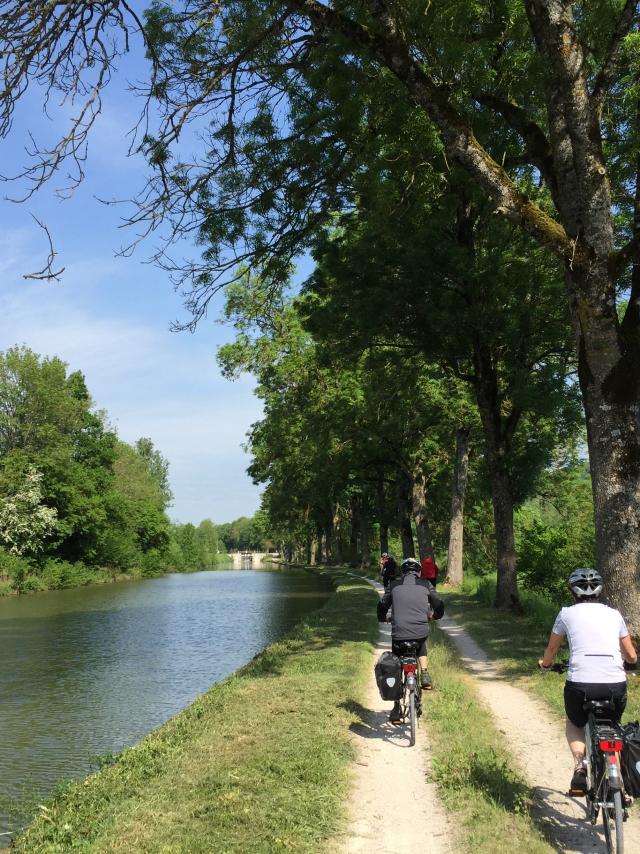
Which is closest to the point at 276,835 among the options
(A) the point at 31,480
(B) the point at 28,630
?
(B) the point at 28,630

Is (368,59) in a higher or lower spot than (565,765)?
higher

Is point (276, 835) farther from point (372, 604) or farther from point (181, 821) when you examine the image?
point (372, 604)

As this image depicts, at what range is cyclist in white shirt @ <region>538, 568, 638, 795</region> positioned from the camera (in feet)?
15.6

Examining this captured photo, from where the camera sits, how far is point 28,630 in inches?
942

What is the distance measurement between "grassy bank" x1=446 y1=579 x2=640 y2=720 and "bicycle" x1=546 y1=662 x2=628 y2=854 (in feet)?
9.49

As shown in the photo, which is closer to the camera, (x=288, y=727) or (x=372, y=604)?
(x=288, y=727)

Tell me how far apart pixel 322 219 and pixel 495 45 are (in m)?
3.85

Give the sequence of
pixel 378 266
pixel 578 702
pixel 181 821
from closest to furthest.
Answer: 1. pixel 578 702
2. pixel 181 821
3. pixel 378 266

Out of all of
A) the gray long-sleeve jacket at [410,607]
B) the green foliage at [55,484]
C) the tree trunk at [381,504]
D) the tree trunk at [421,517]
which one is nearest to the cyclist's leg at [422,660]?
the gray long-sleeve jacket at [410,607]

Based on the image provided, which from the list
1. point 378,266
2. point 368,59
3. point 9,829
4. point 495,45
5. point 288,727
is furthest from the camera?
point 378,266

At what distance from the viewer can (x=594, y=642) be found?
4.83 meters

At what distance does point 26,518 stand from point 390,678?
44969 millimetres

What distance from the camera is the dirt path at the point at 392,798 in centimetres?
490

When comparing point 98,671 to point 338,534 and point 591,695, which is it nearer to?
point 591,695
